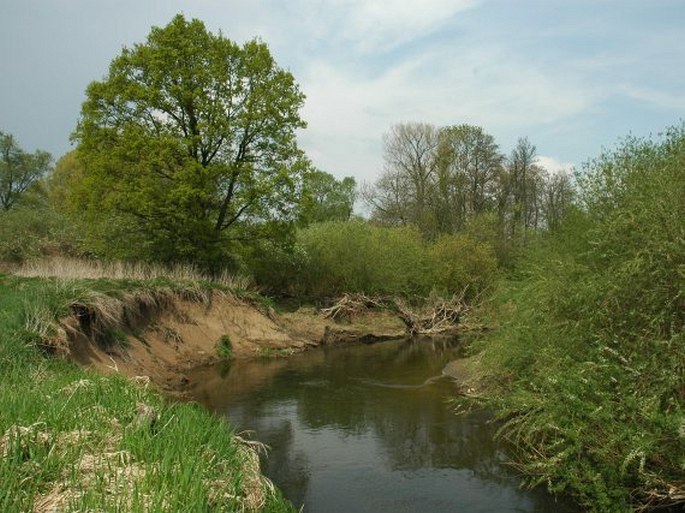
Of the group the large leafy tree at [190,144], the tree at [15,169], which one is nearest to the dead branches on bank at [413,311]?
the large leafy tree at [190,144]

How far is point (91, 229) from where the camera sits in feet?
91.4

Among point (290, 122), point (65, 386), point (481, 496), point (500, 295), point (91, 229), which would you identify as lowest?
point (481, 496)

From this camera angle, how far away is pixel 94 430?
650 cm

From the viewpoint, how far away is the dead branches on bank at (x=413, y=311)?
32156mm

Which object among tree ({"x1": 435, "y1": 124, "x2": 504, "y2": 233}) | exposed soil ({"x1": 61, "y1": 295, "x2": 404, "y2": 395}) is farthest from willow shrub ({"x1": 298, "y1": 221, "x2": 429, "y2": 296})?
tree ({"x1": 435, "y1": 124, "x2": 504, "y2": 233})

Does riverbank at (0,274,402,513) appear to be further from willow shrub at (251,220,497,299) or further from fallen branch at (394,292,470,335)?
willow shrub at (251,220,497,299)

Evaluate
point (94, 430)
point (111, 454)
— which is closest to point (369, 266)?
point (94, 430)

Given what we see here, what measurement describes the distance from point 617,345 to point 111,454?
26.2 ft

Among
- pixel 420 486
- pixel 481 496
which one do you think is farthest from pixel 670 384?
pixel 420 486

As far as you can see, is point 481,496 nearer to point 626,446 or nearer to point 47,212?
point 626,446

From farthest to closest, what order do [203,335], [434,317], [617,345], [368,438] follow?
[434,317], [203,335], [368,438], [617,345]

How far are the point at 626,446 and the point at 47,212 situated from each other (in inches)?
1207

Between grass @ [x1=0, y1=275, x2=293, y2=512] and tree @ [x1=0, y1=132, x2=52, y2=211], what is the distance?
5692 cm

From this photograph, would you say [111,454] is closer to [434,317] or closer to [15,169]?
[434,317]
